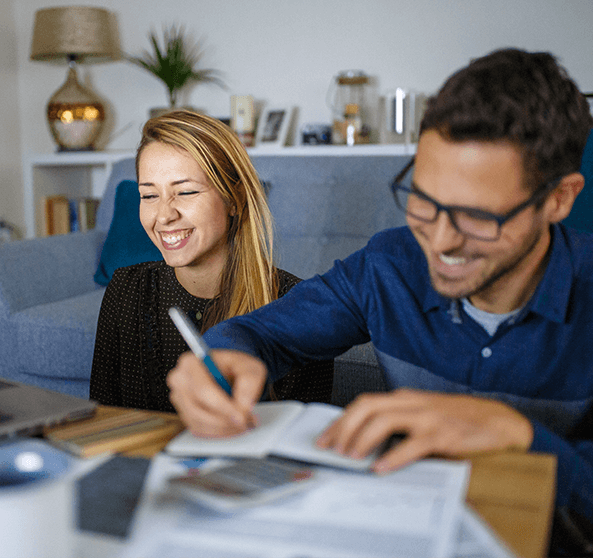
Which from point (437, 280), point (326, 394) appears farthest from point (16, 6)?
point (437, 280)

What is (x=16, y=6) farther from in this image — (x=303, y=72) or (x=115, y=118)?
(x=303, y=72)

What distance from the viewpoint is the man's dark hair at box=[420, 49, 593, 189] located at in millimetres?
736

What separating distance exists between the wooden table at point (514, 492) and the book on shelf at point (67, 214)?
3037 mm

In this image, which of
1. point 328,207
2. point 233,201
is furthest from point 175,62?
point 233,201

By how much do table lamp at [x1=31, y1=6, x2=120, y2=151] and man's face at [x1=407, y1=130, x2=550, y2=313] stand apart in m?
2.72

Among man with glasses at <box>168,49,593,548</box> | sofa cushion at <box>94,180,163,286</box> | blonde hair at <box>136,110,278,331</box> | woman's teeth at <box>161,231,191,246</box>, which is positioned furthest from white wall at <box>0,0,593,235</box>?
man with glasses at <box>168,49,593,548</box>

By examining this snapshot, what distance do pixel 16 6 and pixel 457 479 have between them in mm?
3833

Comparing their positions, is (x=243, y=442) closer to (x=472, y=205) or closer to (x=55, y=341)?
(x=472, y=205)

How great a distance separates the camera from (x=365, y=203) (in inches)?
88.8

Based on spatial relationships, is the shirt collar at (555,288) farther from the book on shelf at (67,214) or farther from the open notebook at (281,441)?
the book on shelf at (67,214)

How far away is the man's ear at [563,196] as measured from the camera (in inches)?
31.5

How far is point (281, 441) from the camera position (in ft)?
1.97

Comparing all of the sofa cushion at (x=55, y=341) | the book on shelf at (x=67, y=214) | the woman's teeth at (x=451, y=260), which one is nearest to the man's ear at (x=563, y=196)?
the woman's teeth at (x=451, y=260)

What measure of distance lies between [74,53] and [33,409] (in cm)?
280
